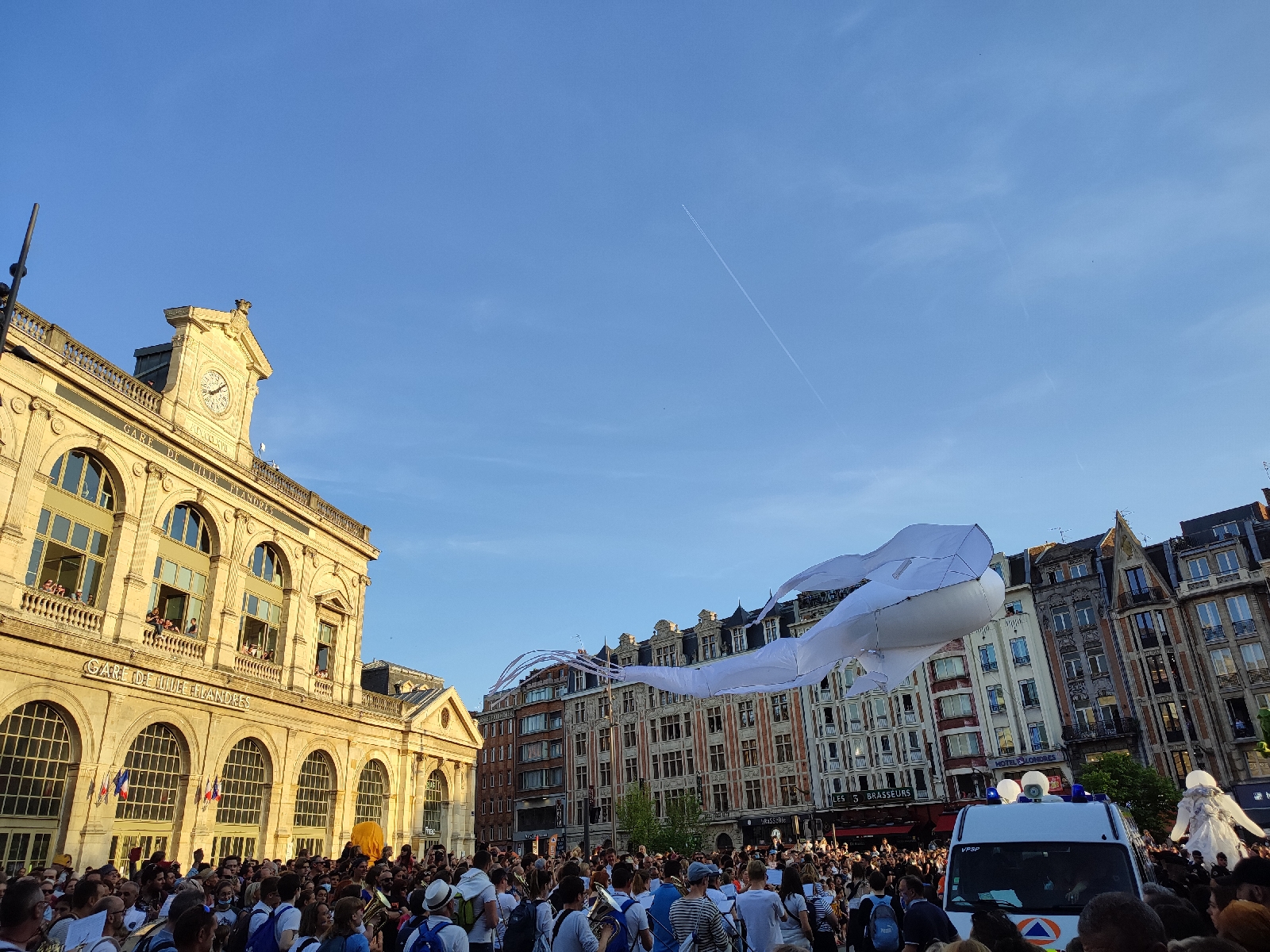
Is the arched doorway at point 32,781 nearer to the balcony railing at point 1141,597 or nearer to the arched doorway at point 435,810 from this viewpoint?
the arched doorway at point 435,810

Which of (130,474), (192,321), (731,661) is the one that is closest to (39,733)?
(130,474)

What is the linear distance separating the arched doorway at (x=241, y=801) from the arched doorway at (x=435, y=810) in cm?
1095

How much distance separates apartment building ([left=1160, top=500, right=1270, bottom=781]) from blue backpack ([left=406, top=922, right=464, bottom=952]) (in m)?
49.9

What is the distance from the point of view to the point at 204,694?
82.6 feet

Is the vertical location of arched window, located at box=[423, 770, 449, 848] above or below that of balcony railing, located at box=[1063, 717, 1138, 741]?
below

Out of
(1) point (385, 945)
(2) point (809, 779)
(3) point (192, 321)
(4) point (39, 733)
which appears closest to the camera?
(1) point (385, 945)

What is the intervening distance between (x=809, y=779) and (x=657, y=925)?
50000 mm

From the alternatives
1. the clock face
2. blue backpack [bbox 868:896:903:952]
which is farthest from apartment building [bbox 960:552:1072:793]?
blue backpack [bbox 868:896:903:952]

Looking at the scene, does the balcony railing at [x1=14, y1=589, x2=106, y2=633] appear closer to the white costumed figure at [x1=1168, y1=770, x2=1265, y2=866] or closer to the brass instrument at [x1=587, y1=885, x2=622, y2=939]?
the brass instrument at [x1=587, y1=885, x2=622, y2=939]

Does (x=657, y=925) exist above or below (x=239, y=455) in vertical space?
below

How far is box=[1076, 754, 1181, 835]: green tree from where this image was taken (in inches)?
1560

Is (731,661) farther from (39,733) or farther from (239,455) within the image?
(239,455)

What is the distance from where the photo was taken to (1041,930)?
28.6 ft

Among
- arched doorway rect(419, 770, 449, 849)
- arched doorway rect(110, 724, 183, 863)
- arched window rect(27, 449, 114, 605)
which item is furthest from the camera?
arched doorway rect(419, 770, 449, 849)
